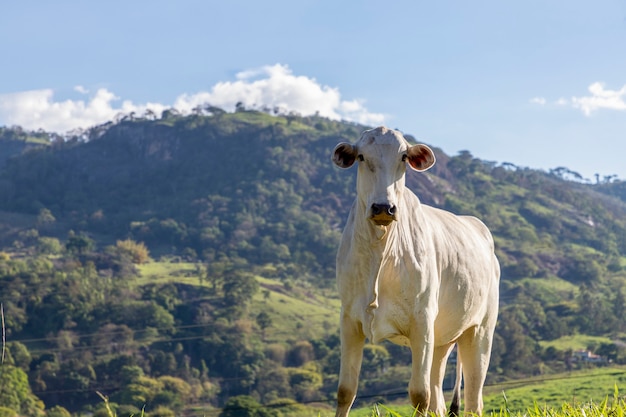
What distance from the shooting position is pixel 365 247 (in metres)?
8.07

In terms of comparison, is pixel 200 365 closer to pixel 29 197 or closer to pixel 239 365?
pixel 239 365

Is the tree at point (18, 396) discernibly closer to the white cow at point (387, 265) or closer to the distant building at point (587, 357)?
the distant building at point (587, 357)

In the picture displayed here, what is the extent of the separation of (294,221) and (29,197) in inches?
2250

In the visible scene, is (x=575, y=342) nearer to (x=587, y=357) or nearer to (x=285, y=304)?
(x=587, y=357)

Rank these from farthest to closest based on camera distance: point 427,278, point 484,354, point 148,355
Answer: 1. point 148,355
2. point 484,354
3. point 427,278

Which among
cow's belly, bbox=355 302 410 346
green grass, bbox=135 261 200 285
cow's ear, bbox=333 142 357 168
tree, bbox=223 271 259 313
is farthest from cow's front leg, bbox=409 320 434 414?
green grass, bbox=135 261 200 285

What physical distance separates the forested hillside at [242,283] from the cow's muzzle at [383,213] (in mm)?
29444

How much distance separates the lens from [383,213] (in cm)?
757

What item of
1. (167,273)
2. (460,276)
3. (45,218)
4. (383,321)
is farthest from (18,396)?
(45,218)

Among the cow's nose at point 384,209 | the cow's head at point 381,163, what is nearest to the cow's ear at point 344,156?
the cow's head at point 381,163

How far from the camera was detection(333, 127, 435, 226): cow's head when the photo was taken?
764 centimetres

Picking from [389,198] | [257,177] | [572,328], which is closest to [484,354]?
[389,198]

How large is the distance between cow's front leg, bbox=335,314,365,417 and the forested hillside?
28.6 m

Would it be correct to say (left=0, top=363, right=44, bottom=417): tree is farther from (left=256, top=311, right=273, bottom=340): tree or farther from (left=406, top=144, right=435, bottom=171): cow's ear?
(left=406, top=144, right=435, bottom=171): cow's ear
